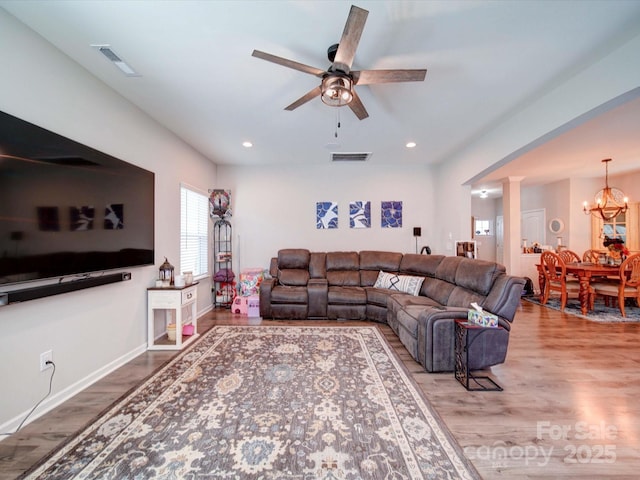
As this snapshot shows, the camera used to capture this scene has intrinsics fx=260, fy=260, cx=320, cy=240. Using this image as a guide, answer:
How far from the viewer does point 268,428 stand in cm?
179

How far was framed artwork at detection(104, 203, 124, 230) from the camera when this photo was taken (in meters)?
2.42

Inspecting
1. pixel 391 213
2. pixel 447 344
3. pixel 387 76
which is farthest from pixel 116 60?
pixel 391 213

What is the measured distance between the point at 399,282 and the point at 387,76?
10.3 feet

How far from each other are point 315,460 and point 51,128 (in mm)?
3052

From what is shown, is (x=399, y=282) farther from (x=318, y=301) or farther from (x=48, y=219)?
(x=48, y=219)

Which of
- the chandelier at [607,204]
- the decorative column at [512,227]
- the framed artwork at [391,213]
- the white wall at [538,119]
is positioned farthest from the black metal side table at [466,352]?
the chandelier at [607,204]

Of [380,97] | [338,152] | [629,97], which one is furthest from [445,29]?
[338,152]

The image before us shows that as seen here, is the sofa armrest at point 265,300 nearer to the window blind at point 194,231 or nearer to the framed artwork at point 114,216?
the window blind at point 194,231

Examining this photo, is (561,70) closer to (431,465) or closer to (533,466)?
(533,466)

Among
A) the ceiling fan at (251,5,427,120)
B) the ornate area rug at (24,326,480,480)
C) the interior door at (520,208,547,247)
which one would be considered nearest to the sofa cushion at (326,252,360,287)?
the ornate area rug at (24,326,480,480)

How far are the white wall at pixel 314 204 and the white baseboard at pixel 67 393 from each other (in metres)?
2.66

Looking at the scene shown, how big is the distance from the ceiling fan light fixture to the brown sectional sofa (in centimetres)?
217

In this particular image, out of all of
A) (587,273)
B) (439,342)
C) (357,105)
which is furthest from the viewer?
(587,273)

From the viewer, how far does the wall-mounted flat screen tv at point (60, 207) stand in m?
1.68
